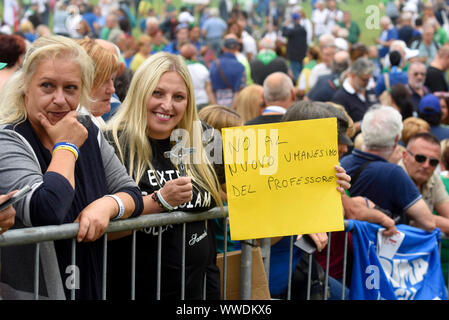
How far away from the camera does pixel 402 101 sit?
8.12 metres

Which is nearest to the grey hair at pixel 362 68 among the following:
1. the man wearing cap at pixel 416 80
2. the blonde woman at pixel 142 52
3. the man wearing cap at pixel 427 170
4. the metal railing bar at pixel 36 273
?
the man wearing cap at pixel 416 80

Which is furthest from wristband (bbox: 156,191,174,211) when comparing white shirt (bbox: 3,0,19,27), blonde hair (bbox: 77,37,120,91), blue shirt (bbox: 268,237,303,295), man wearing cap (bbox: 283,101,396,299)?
white shirt (bbox: 3,0,19,27)

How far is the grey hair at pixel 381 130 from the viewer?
179 inches

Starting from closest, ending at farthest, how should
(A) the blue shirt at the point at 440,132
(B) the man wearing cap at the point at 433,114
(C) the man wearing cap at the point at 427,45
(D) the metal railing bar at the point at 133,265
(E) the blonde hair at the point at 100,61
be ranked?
(D) the metal railing bar at the point at 133,265, (E) the blonde hair at the point at 100,61, (A) the blue shirt at the point at 440,132, (B) the man wearing cap at the point at 433,114, (C) the man wearing cap at the point at 427,45

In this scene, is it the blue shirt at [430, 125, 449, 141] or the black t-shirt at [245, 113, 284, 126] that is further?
the blue shirt at [430, 125, 449, 141]

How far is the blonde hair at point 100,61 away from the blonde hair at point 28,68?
85cm

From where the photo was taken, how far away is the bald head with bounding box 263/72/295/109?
19.8 ft

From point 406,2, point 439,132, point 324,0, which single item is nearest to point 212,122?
point 439,132

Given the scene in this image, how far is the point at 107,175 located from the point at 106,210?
256mm

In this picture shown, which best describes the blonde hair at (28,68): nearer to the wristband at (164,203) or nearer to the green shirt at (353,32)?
the wristband at (164,203)

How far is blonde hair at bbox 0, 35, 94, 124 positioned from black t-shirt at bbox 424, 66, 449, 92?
894 cm

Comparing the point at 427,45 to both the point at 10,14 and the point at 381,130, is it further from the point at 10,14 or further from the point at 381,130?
the point at 381,130

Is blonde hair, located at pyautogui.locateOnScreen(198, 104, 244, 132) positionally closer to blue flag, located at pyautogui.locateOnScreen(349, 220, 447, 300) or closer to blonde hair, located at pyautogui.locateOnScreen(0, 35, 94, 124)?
blue flag, located at pyautogui.locateOnScreen(349, 220, 447, 300)

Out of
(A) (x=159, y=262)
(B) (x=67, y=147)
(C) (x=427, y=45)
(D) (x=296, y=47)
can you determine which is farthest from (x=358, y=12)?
(B) (x=67, y=147)
